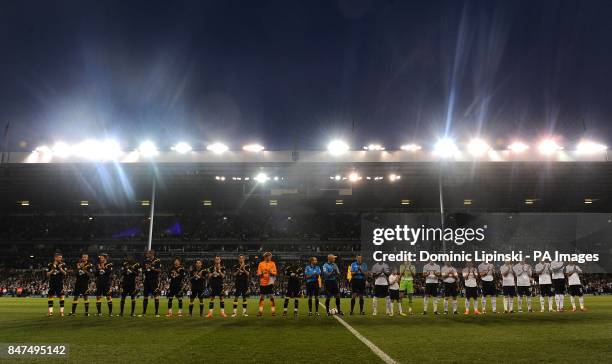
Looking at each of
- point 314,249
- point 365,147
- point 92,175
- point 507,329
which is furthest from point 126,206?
point 507,329

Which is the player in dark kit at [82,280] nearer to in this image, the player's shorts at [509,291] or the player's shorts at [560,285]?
the player's shorts at [509,291]

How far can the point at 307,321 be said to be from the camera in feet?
43.2

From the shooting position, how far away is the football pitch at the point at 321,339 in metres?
7.35

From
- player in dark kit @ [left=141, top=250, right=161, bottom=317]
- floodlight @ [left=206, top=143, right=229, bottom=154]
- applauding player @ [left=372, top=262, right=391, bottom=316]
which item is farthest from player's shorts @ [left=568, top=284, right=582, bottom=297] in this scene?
floodlight @ [left=206, top=143, right=229, bottom=154]

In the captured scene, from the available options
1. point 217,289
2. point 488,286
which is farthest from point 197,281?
point 488,286

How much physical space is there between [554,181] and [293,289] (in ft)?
88.4

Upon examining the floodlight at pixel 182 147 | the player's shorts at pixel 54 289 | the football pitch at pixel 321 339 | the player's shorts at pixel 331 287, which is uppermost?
the floodlight at pixel 182 147

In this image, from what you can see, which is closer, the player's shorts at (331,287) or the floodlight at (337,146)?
the player's shorts at (331,287)

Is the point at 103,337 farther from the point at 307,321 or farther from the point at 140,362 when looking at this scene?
the point at 307,321

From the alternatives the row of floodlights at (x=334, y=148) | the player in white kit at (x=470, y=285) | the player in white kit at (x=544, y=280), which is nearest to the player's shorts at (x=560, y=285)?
the player in white kit at (x=544, y=280)

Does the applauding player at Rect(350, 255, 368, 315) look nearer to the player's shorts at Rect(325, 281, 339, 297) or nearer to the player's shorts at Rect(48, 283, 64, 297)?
the player's shorts at Rect(325, 281, 339, 297)

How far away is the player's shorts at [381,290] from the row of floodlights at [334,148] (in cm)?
1352

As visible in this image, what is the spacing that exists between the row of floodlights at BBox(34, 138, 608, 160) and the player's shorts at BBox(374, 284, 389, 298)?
44.4 ft

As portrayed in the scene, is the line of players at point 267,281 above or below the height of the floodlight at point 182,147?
below
